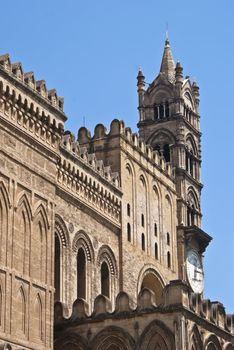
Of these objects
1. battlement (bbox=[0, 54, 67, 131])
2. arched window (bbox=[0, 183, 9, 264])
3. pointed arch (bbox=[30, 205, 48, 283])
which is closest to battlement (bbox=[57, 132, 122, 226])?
Result: battlement (bbox=[0, 54, 67, 131])

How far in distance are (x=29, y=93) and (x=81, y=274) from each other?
37.8 feet

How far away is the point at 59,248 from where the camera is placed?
4178 cm

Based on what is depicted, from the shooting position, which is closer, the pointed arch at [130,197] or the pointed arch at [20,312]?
the pointed arch at [20,312]

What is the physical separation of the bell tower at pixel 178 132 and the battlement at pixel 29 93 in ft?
69.2

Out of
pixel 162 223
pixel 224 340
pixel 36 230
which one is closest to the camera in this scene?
pixel 36 230

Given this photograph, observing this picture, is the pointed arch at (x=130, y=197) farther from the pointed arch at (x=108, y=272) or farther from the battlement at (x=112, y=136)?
the pointed arch at (x=108, y=272)

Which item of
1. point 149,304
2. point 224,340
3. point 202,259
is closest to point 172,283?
point 149,304

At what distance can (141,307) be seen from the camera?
37.4 m

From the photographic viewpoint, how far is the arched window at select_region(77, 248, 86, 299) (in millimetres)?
43625

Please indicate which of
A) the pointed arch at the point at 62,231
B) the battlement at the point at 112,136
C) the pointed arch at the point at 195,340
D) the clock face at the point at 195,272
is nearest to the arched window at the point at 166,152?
the clock face at the point at 195,272

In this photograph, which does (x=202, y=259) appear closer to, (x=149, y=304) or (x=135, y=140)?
(x=135, y=140)

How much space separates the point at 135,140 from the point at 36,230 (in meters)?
17.6

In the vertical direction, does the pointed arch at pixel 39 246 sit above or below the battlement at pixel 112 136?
below

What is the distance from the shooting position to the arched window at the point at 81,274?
43.6 meters
